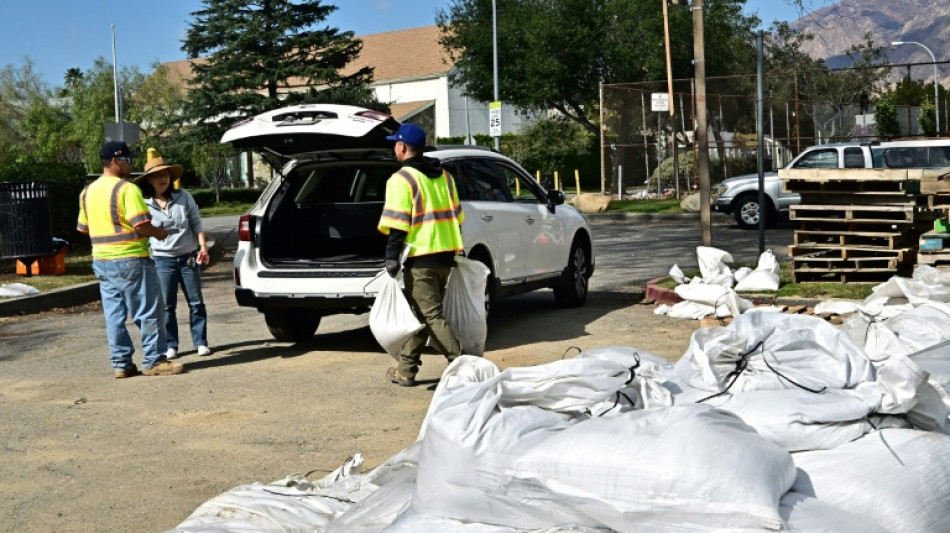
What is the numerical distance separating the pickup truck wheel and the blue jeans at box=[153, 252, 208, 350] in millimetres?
15506

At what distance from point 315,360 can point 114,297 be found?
166 centimetres

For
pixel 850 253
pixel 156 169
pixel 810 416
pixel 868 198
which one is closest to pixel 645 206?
pixel 868 198

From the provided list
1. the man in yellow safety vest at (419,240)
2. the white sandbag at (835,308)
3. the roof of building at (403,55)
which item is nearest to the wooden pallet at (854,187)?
the white sandbag at (835,308)

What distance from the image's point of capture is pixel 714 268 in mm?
12578

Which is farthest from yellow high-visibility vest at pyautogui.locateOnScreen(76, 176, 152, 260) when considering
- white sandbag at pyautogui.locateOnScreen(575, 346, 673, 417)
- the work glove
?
white sandbag at pyautogui.locateOnScreen(575, 346, 673, 417)

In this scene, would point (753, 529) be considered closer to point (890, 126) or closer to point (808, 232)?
point (808, 232)

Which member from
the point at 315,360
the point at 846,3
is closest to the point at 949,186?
the point at 846,3

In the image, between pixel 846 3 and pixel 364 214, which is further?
pixel 846 3

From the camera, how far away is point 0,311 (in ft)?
43.5

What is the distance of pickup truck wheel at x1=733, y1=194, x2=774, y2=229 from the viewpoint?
23.8 meters

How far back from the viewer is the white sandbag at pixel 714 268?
12.4 m

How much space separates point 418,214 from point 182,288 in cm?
248

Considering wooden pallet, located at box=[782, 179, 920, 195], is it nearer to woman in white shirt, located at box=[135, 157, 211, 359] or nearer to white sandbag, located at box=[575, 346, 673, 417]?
woman in white shirt, located at box=[135, 157, 211, 359]

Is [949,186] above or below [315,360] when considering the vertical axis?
above
